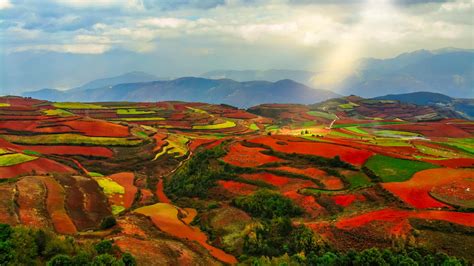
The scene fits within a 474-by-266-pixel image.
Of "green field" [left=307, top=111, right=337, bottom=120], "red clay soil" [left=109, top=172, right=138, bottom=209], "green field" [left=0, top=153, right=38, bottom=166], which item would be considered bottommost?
"red clay soil" [left=109, top=172, right=138, bottom=209]

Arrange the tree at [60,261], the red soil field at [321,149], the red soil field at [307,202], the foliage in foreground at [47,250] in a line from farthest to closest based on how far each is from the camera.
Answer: the red soil field at [321,149]
the red soil field at [307,202]
the foliage in foreground at [47,250]
the tree at [60,261]

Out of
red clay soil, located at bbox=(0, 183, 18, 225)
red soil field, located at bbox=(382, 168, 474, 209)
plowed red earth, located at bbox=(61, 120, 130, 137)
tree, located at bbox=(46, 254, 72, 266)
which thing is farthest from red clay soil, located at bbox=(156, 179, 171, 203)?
tree, located at bbox=(46, 254, 72, 266)

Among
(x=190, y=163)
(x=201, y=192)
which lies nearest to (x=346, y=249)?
(x=201, y=192)

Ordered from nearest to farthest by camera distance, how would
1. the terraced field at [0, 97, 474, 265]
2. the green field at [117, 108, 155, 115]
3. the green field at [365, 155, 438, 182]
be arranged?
the terraced field at [0, 97, 474, 265], the green field at [365, 155, 438, 182], the green field at [117, 108, 155, 115]

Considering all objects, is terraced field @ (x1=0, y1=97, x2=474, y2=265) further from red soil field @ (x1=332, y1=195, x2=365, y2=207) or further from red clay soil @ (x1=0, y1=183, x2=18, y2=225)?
red clay soil @ (x1=0, y1=183, x2=18, y2=225)

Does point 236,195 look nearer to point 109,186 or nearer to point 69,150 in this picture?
point 109,186

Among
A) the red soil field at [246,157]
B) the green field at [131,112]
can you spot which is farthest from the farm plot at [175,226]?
the green field at [131,112]

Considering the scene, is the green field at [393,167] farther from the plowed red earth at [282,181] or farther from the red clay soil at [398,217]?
the red clay soil at [398,217]

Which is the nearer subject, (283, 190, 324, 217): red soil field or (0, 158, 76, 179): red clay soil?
(283, 190, 324, 217): red soil field
